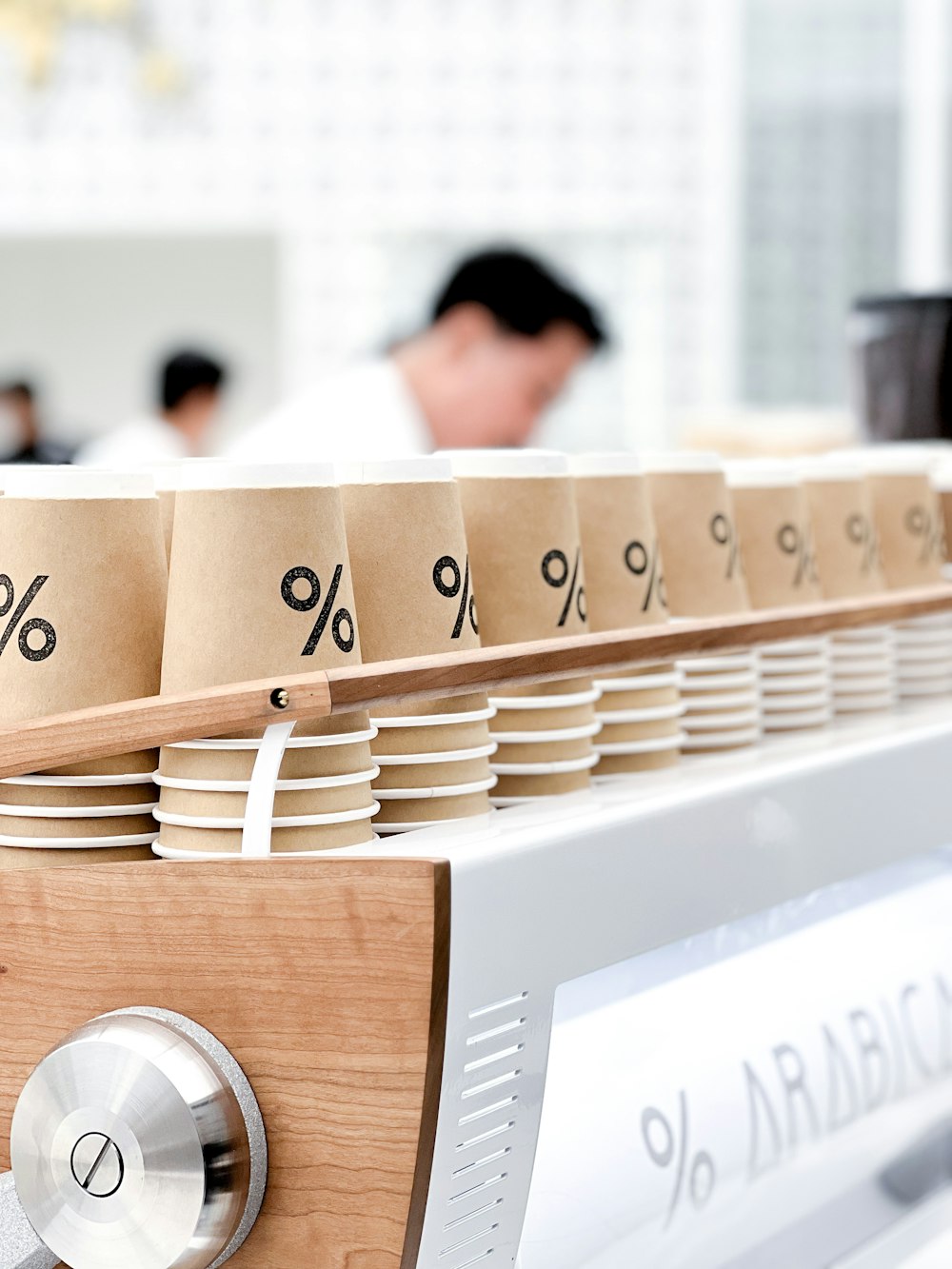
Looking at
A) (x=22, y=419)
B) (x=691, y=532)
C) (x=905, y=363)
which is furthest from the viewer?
→ (x=22, y=419)

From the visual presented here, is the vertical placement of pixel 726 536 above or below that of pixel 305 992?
above

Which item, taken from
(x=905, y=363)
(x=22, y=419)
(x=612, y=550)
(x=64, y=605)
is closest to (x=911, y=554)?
(x=612, y=550)

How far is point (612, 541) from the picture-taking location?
0.99 metres

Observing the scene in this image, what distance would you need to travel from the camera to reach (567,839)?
2.50ft

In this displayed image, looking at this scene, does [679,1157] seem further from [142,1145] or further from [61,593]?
[61,593]

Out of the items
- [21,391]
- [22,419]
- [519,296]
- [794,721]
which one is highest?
[519,296]

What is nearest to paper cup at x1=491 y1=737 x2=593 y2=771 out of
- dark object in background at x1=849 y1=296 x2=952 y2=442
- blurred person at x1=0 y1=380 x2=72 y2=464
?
dark object in background at x1=849 y1=296 x2=952 y2=442

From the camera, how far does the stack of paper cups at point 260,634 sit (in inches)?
30.5

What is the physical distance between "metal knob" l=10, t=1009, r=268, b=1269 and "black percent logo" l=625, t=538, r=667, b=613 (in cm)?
42

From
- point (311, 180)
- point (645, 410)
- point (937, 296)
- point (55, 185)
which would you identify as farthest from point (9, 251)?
point (937, 296)

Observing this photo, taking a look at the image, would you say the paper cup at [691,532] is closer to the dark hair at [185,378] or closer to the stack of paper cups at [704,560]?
the stack of paper cups at [704,560]

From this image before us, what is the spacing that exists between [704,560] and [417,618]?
0.29m

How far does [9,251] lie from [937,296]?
5.27 metres

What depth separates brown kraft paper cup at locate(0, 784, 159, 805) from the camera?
2.61ft
